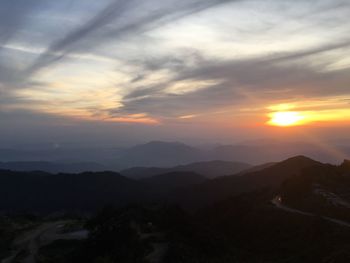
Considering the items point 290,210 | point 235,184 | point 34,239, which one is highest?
point 290,210

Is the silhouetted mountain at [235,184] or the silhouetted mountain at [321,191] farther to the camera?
the silhouetted mountain at [235,184]

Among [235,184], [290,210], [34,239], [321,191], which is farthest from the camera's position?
[235,184]

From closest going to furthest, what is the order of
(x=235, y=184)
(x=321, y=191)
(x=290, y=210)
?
(x=290, y=210), (x=321, y=191), (x=235, y=184)

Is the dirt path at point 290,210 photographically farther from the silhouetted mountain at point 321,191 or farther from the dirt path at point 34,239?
the dirt path at point 34,239

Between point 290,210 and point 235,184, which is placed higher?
point 290,210

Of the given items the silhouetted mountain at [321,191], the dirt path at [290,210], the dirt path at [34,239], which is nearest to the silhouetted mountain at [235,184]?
the silhouetted mountain at [321,191]

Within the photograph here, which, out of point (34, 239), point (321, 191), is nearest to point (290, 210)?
point (321, 191)

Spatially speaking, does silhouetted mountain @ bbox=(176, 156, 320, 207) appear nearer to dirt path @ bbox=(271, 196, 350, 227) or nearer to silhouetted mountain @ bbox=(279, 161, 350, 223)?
silhouetted mountain @ bbox=(279, 161, 350, 223)

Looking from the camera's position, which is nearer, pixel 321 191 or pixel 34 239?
pixel 34 239

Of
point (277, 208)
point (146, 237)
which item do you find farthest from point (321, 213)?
point (146, 237)

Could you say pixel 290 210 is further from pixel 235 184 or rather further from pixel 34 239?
pixel 235 184

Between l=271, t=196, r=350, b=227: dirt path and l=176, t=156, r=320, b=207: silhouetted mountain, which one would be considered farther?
Result: l=176, t=156, r=320, b=207: silhouetted mountain

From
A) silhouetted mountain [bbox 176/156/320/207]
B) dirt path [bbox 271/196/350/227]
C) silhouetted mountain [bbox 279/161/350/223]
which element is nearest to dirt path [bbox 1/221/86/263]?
dirt path [bbox 271/196/350/227]

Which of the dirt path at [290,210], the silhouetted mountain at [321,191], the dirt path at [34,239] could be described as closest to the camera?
the dirt path at [34,239]
